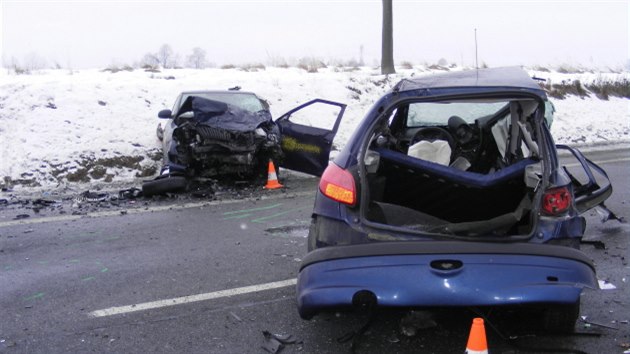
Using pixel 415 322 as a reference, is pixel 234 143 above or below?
above

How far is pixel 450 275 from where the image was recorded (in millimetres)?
3021

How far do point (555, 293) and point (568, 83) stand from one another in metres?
20.6

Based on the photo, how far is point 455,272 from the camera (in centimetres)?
303

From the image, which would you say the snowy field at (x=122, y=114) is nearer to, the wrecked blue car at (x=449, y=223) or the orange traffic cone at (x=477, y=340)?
the wrecked blue car at (x=449, y=223)

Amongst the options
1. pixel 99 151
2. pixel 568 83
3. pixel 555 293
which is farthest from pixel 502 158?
pixel 568 83

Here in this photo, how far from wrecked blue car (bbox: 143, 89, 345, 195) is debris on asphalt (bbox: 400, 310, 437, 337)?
494cm

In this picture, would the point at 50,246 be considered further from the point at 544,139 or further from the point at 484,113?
the point at 544,139

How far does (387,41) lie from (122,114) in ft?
33.5

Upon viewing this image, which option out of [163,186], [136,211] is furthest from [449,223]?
[163,186]

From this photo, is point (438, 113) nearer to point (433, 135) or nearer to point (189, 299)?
point (433, 135)

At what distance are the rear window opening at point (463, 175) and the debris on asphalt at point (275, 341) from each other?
0.93 metres

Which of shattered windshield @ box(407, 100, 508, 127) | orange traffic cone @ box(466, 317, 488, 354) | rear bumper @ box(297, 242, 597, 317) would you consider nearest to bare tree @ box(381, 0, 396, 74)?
shattered windshield @ box(407, 100, 508, 127)

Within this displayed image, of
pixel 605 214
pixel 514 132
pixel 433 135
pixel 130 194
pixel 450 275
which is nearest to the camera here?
pixel 450 275

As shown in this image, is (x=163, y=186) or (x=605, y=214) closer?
(x=605, y=214)
